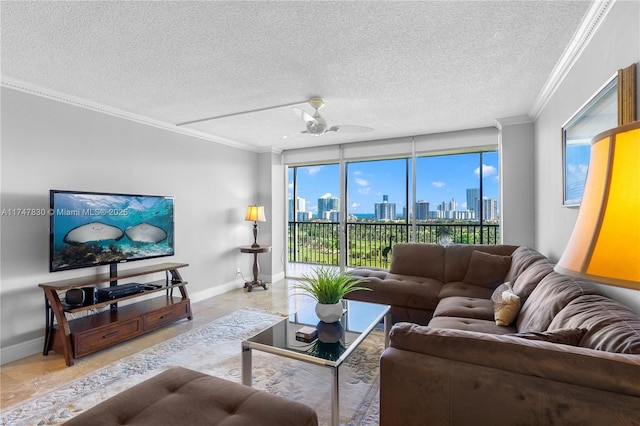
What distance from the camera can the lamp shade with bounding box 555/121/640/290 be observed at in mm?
574

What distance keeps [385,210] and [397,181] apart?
23.7 inches

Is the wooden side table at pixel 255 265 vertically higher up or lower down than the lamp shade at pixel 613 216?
lower down

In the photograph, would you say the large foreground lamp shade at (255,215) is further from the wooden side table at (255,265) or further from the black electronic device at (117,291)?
the black electronic device at (117,291)

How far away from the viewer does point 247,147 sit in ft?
17.2

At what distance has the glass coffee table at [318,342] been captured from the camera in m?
→ 1.67

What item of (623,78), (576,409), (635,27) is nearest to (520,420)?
(576,409)

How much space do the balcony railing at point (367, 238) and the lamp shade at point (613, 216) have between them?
419cm

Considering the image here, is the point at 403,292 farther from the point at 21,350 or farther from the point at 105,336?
the point at 21,350

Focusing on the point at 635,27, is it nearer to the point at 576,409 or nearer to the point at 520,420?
the point at 576,409

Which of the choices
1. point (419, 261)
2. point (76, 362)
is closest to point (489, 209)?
point (419, 261)

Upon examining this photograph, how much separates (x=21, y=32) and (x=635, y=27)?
3395 millimetres

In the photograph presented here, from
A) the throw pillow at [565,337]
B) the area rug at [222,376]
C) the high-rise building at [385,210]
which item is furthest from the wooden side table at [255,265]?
the throw pillow at [565,337]

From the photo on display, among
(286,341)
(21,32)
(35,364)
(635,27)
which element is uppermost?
(21,32)

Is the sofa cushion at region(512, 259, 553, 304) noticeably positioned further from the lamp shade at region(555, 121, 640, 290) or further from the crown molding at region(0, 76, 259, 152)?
the crown molding at region(0, 76, 259, 152)
